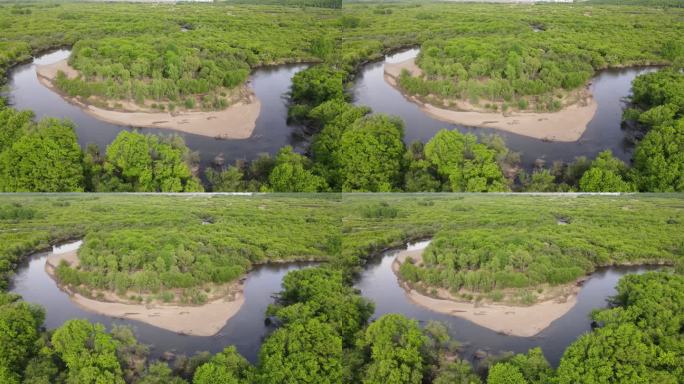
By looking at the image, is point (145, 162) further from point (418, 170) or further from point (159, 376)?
point (418, 170)

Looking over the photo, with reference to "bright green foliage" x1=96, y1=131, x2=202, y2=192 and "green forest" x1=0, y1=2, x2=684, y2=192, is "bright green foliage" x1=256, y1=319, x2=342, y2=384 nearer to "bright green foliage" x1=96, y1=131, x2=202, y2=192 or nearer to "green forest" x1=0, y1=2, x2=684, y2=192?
"green forest" x1=0, y1=2, x2=684, y2=192

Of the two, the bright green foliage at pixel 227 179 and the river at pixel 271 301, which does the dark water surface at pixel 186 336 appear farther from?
the bright green foliage at pixel 227 179

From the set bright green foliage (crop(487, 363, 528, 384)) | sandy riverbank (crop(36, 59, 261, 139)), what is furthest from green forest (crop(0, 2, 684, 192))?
bright green foliage (crop(487, 363, 528, 384))

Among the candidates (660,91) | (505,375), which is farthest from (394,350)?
(660,91)

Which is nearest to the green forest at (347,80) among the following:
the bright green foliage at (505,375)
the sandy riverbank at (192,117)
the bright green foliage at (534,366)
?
the sandy riverbank at (192,117)

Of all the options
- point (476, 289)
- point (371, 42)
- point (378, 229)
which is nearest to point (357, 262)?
point (378, 229)
